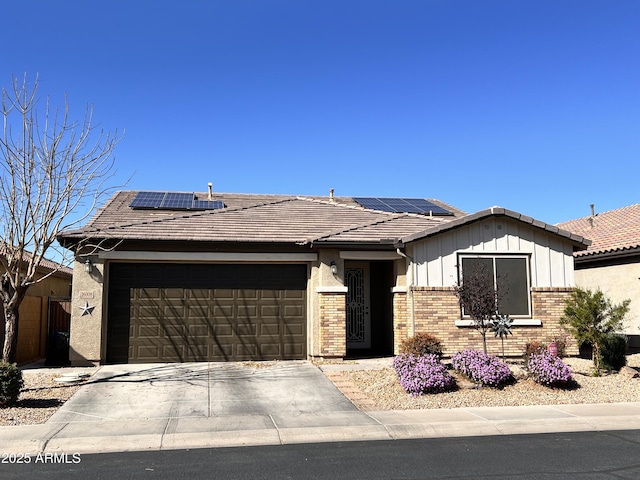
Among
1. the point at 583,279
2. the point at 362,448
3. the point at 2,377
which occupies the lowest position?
the point at 362,448

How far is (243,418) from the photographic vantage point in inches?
354

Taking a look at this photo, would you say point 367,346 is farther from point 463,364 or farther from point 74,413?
point 74,413

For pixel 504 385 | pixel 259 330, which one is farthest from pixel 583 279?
pixel 259 330

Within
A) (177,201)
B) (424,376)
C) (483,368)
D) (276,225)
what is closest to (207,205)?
(177,201)

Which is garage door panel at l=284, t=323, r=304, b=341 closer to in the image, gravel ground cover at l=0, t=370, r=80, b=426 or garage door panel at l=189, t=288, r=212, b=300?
garage door panel at l=189, t=288, r=212, b=300

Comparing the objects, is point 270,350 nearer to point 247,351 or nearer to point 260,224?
point 247,351

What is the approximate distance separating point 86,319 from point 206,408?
214 inches

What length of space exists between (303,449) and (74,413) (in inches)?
165

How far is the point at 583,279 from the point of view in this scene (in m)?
19.0

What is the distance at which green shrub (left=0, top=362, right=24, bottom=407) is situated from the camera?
9211 mm

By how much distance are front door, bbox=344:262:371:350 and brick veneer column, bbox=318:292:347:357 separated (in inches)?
72.1

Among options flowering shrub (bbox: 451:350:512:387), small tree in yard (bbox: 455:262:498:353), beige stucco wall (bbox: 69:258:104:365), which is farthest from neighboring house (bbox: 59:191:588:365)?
flowering shrub (bbox: 451:350:512:387)

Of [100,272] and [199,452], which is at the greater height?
[100,272]

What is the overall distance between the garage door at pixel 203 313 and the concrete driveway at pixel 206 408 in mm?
627
